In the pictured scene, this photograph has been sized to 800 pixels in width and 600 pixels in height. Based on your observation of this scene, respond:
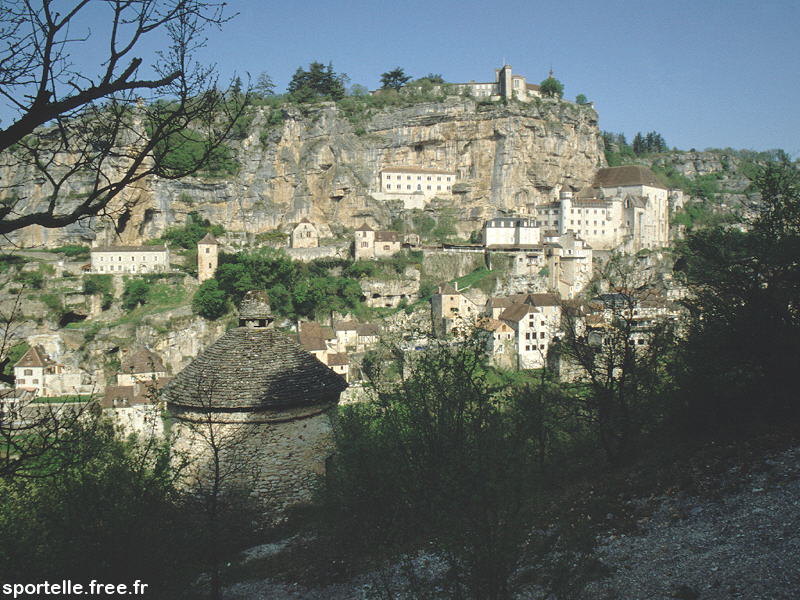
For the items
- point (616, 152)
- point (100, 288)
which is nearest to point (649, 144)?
point (616, 152)

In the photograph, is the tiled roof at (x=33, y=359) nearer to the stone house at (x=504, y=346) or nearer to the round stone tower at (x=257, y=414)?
the stone house at (x=504, y=346)

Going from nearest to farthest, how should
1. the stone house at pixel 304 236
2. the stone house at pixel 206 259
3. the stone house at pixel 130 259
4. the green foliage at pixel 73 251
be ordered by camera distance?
the stone house at pixel 130 259 < the stone house at pixel 206 259 < the green foliage at pixel 73 251 < the stone house at pixel 304 236

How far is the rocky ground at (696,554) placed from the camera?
23.2 ft

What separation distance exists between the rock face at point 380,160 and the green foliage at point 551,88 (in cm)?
495

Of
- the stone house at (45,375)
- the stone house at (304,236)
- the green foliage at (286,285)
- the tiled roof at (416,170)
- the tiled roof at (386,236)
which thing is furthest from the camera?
the tiled roof at (416,170)

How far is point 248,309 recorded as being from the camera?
461 inches

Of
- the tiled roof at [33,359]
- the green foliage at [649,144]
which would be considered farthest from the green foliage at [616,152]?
the tiled roof at [33,359]

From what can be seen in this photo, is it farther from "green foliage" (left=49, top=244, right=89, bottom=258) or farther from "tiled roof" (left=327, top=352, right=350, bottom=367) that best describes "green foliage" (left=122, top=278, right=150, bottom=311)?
"tiled roof" (left=327, top=352, right=350, bottom=367)

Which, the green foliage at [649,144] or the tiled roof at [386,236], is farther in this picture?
the green foliage at [649,144]

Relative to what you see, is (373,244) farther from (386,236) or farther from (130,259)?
(130,259)

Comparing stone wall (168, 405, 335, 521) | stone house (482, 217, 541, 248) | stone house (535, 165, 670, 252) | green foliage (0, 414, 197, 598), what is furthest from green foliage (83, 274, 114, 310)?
green foliage (0, 414, 197, 598)

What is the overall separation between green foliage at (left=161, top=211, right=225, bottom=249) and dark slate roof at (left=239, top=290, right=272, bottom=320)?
5434 centimetres

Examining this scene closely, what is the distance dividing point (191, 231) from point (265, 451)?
5816 cm

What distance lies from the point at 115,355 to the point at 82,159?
49.2 m
